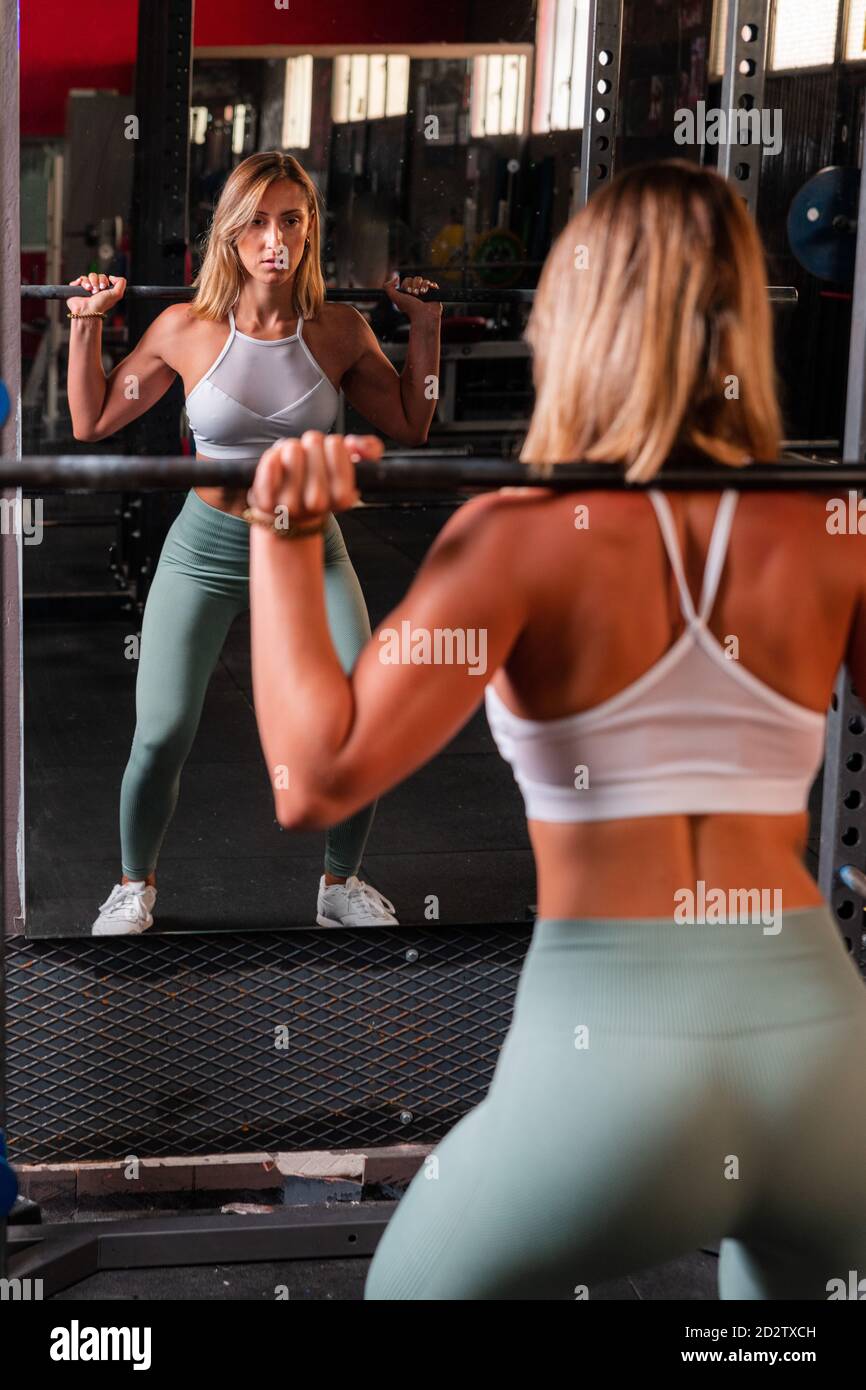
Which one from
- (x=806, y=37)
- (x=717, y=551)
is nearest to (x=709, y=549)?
(x=717, y=551)

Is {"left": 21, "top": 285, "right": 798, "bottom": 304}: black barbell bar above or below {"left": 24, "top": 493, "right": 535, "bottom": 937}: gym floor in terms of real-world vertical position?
above

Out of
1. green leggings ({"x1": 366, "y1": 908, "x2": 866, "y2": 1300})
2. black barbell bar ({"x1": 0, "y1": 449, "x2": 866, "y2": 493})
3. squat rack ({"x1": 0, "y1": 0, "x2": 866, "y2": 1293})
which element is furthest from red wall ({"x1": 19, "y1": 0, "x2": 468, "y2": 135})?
green leggings ({"x1": 366, "y1": 908, "x2": 866, "y2": 1300})

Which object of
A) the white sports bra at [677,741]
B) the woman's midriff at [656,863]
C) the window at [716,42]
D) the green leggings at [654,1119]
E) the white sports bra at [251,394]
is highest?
the window at [716,42]

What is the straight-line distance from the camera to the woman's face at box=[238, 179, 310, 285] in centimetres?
310

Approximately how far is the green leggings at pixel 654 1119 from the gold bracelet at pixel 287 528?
0.36m

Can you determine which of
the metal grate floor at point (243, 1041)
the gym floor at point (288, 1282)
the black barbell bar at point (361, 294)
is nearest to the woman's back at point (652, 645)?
the gym floor at point (288, 1282)

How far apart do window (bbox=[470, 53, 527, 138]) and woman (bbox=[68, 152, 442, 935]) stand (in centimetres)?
76

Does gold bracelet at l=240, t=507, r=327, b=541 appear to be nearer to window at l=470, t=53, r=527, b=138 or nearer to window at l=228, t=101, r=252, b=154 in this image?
window at l=228, t=101, r=252, b=154

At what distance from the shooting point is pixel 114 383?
328 cm

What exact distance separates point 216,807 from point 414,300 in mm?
1344

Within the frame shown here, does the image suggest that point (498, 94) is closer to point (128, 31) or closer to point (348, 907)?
point (128, 31)

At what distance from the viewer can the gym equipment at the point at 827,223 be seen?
7.47 feet

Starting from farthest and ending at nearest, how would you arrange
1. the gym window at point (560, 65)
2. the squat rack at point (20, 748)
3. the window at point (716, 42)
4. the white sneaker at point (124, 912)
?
the window at point (716, 42)
the gym window at point (560, 65)
the white sneaker at point (124, 912)
the squat rack at point (20, 748)

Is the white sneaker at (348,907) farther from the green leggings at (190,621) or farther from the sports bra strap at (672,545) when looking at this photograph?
the sports bra strap at (672,545)
